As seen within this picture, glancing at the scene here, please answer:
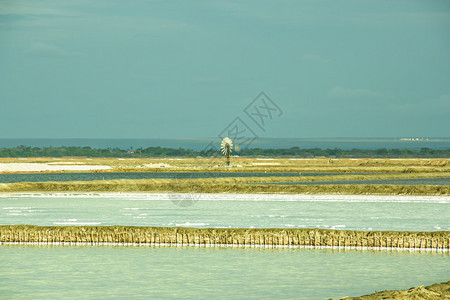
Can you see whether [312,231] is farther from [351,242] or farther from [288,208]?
[288,208]

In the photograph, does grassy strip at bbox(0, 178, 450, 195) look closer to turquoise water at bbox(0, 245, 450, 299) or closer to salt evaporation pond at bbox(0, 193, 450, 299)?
salt evaporation pond at bbox(0, 193, 450, 299)

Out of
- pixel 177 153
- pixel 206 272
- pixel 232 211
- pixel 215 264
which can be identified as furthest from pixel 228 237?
pixel 177 153

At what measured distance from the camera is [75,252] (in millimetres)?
19141

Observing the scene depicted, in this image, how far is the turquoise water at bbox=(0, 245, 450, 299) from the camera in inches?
567

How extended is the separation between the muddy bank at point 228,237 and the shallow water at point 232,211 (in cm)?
255

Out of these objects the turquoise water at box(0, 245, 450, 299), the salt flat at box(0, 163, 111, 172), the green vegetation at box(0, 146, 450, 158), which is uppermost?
the green vegetation at box(0, 146, 450, 158)

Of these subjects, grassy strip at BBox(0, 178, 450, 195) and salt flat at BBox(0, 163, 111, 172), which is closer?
grassy strip at BBox(0, 178, 450, 195)

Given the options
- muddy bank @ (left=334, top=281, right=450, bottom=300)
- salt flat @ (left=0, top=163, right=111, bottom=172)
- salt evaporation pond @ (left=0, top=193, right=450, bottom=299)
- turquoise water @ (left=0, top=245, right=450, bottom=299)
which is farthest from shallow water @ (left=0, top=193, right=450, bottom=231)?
salt flat @ (left=0, top=163, right=111, bottom=172)

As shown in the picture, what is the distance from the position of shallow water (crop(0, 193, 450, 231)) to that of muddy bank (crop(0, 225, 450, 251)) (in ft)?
8.36

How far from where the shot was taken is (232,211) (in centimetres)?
2861

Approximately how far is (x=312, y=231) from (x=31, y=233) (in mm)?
8707

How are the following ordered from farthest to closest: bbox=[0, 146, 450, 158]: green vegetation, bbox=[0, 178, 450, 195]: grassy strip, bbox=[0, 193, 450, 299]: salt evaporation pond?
bbox=[0, 146, 450, 158]: green vegetation, bbox=[0, 178, 450, 195]: grassy strip, bbox=[0, 193, 450, 299]: salt evaporation pond

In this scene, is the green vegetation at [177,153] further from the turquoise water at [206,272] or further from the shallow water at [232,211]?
the turquoise water at [206,272]

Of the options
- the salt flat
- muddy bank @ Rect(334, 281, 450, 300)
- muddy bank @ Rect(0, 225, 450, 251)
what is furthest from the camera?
the salt flat
